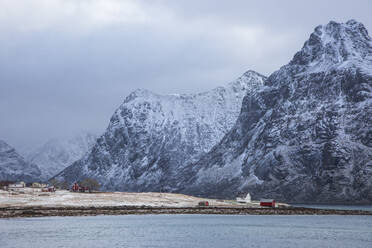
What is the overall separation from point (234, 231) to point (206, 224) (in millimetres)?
21209

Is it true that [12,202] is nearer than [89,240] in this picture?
No

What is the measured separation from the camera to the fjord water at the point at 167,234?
4075 inches

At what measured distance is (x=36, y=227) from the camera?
128m

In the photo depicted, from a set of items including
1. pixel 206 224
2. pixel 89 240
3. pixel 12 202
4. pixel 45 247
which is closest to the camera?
pixel 45 247

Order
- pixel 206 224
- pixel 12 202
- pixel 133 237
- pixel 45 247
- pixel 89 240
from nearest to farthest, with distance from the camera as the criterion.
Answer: pixel 45 247 < pixel 89 240 < pixel 133 237 < pixel 206 224 < pixel 12 202

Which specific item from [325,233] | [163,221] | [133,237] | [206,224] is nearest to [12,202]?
[163,221]

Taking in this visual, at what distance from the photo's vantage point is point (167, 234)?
395 feet

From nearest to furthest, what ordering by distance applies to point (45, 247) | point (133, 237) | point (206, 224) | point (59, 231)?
point (45, 247) → point (133, 237) → point (59, 231) → point (206, 224)

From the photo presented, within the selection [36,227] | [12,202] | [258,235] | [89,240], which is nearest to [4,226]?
[36,227]

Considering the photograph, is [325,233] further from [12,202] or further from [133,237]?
[12,202]

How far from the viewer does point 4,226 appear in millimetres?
129000

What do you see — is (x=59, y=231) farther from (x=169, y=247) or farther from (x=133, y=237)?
(x=169, y=247)

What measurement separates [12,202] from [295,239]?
11648 cm

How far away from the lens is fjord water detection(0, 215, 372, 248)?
10350 cm
